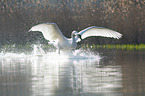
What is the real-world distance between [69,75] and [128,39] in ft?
66.0

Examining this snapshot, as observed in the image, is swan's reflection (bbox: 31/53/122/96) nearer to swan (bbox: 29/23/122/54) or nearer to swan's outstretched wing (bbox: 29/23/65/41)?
swan (bbox: 29/23/122/54)

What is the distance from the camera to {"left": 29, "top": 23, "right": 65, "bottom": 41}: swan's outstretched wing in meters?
19.9

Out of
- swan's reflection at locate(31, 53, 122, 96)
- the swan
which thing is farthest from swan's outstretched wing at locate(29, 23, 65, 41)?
swan's reflection at locate(31, 53, 122, 96)

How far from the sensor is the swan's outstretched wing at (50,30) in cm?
1986

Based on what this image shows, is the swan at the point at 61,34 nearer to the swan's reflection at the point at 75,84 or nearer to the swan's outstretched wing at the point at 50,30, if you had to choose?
the swan's outstretched wing at the point at 50,30

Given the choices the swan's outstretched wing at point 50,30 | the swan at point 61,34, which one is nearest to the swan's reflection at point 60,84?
the swan at point 61,34

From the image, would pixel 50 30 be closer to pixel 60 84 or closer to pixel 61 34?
pixel 61 34

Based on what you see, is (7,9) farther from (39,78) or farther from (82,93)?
(82,93)

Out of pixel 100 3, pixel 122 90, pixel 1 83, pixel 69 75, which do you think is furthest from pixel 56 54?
pixel 100 3

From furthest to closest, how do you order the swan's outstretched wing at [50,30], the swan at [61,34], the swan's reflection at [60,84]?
the swan's outstretched wing at [50,30], the swan at [61,34], the swan's reflection at [60,84]

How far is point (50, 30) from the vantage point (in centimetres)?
2023

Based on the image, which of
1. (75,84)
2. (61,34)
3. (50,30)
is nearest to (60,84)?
(75,84)

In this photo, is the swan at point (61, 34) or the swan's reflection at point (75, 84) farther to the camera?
the swan at point (61, 34)

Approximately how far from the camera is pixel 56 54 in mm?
20141
